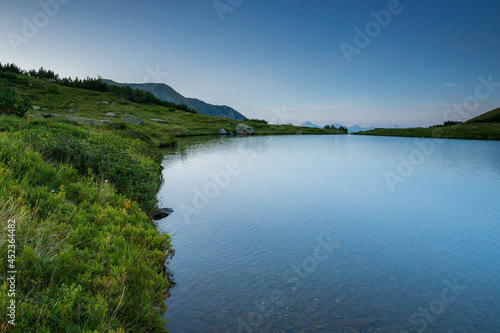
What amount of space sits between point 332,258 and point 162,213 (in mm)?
8111

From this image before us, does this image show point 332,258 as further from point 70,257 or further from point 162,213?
point 162,213

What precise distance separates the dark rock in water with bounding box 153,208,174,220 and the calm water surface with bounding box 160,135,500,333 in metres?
0.58

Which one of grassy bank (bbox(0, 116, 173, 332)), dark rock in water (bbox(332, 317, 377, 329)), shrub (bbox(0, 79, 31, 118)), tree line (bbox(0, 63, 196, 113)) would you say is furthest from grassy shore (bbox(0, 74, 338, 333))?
tree line (bbox(0, 63, 196, 113))

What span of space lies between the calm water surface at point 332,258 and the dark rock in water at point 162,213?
58cm

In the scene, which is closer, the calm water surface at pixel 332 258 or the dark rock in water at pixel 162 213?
the calm water surface at pixel 332 258

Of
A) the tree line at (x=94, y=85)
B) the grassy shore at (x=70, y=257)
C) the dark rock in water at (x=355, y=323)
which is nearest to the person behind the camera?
the grassy shore at (x=70, y=257)

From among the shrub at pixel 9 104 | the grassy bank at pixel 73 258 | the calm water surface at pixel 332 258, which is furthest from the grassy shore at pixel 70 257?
the shrub at pixel 9 104

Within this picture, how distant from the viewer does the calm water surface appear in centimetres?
604

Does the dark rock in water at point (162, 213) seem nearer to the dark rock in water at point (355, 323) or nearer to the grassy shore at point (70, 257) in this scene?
the grassy shore at point (70, 257)

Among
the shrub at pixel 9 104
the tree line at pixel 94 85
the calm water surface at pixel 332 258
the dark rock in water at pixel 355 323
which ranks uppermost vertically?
the tree line at pixel 94 85

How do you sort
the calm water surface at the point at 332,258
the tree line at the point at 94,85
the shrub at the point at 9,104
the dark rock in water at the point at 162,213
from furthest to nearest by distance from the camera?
the tree line at the point at 94,85 < the shrub at the point at 9,104 < the dark rock in water at the point at 162,213 < the calm water surface at the point at 332,258

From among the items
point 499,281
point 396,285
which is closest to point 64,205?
point 396,285

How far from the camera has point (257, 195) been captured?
1691 centimetres

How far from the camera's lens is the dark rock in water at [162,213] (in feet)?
41.0
